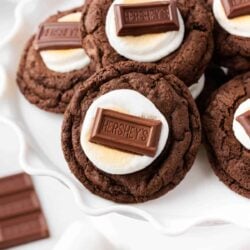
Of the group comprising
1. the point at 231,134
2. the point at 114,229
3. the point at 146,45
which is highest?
the point at 146,45

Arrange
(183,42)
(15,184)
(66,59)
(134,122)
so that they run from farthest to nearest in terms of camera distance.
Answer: (15,184), (66,59), (183,42), (134,122)

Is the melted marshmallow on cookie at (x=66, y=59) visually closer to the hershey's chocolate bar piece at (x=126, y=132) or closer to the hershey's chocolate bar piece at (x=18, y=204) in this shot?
the hershey's chocolate bar piece at (x=126, y=132)

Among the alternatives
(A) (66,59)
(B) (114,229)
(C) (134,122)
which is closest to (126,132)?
(C) (134,122)

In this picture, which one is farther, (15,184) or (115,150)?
(15,184)

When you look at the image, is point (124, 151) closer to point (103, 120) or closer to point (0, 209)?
point (103, 120)

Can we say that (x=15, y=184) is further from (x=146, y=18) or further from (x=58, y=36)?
(x=146, y=18)

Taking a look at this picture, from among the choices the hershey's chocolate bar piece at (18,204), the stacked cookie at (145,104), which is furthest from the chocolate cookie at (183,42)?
the hershey's chocolate bar piece at (18,204)
